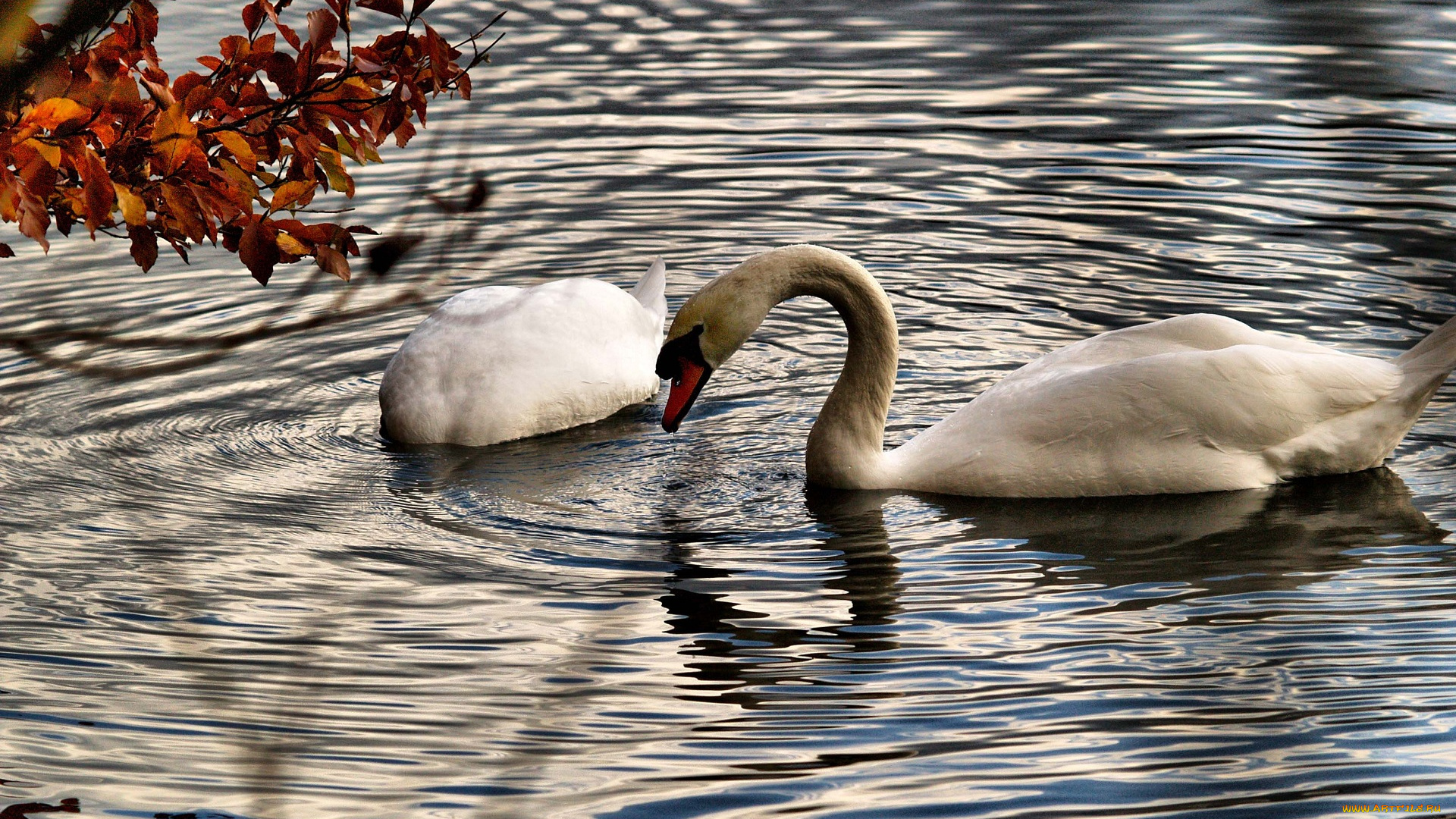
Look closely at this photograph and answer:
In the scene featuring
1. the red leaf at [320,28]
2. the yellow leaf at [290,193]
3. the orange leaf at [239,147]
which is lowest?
the yellow leaf at [290,193]

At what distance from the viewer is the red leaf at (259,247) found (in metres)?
4.27

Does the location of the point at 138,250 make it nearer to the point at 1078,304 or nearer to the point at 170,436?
the point at 170,436

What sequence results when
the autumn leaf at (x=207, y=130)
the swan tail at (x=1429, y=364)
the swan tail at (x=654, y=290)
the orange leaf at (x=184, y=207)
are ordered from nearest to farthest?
the autumn leaf at (x=207, y=130), the orange leaf at (x=184, y=207), the swan tail at (x=1429, y=364), the swan tail at (x=654, y=290)

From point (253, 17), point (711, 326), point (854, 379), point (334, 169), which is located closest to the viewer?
point (253, 17)

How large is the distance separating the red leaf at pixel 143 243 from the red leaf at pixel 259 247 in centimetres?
22

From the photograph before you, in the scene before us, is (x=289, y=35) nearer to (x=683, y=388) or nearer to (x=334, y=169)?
(x=334, y=169)

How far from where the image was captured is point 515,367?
891 centimetres

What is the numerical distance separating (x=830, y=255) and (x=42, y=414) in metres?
4.49

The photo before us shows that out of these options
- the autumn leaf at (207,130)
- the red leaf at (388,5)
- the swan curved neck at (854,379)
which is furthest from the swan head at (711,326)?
the red leaf at (388,5)

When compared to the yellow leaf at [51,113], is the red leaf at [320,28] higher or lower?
higher

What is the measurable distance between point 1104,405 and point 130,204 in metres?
4.75

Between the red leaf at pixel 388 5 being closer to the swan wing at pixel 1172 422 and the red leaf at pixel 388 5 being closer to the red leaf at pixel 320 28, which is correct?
the red leaf at pixel 320 28

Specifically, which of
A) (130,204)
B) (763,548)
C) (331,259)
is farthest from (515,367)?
(130,204)

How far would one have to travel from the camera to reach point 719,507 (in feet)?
25.1
